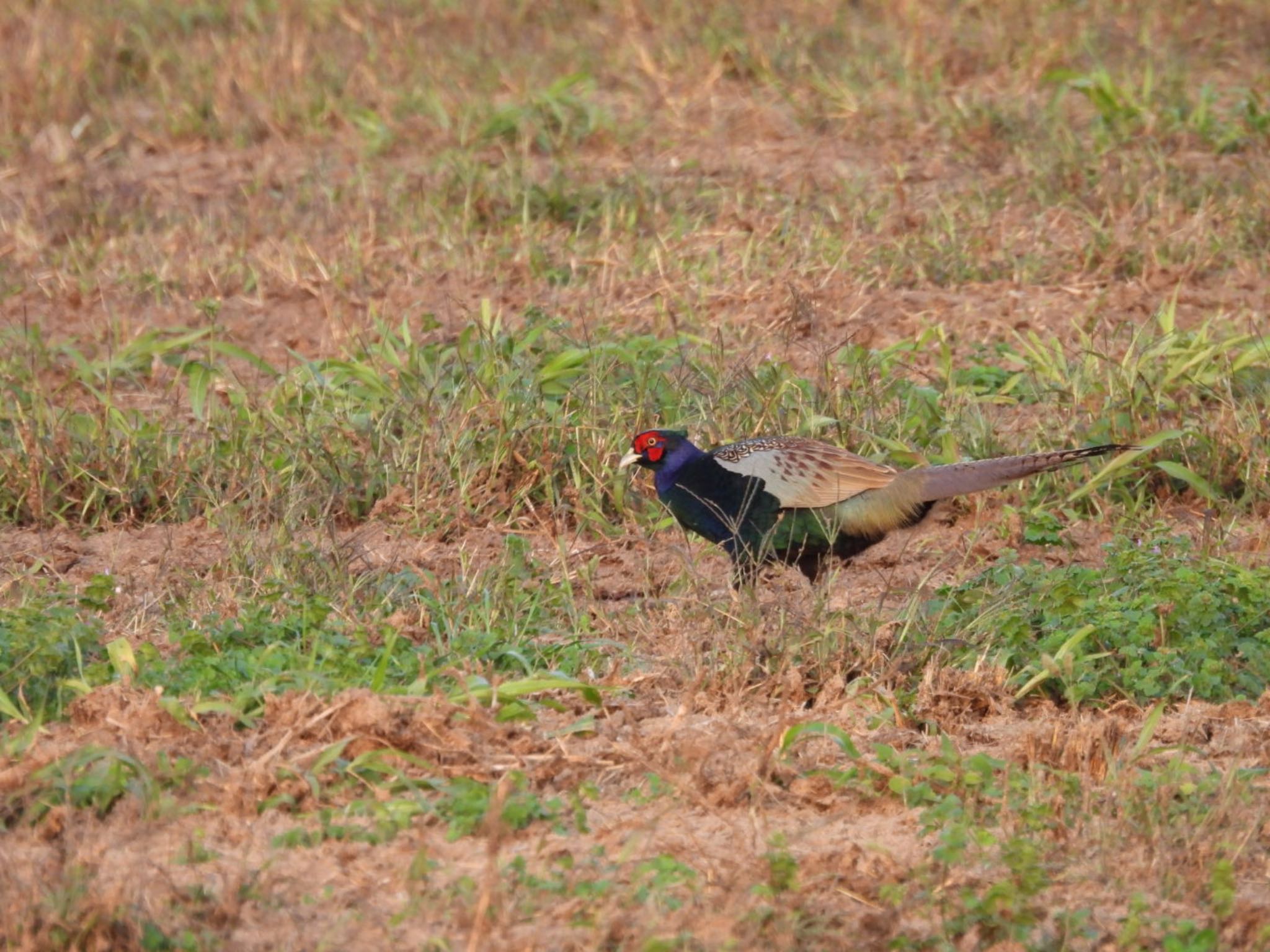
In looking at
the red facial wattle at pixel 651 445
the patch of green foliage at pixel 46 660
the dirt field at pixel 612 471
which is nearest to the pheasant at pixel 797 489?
the red facial wattle at pixel 651 445

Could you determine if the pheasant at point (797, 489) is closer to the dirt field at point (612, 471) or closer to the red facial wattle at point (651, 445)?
the red facial wattle at point (651, 445)

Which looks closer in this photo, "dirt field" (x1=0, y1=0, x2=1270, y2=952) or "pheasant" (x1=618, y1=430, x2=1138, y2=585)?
"dirt field" (x1=0, y1=0, x2=1270, y2=952)

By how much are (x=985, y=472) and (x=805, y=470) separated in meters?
0.54

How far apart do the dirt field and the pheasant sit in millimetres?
206

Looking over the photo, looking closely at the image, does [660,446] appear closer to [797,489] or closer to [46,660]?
[797,489]

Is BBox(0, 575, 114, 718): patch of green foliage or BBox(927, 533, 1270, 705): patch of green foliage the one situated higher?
BBox(0, 575, 114, 718): patch of green foliage

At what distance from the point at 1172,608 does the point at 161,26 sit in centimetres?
798

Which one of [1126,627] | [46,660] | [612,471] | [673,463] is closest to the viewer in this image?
[46,660]

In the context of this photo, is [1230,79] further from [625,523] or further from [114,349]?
[114,349]

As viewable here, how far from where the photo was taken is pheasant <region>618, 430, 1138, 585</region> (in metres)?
5.54

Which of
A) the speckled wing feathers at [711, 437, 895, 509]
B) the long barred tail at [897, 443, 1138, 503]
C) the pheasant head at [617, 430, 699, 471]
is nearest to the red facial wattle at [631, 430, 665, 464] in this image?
the pheasant head at [617, 430, 699, 471]

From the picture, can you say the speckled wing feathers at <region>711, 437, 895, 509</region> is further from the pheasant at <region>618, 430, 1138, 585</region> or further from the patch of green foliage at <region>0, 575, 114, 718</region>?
the patch of green foliage at <region>0, 575, 114, 718</region>

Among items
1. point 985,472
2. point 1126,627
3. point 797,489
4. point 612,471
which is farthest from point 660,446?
point 1126,627

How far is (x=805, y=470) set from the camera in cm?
559
